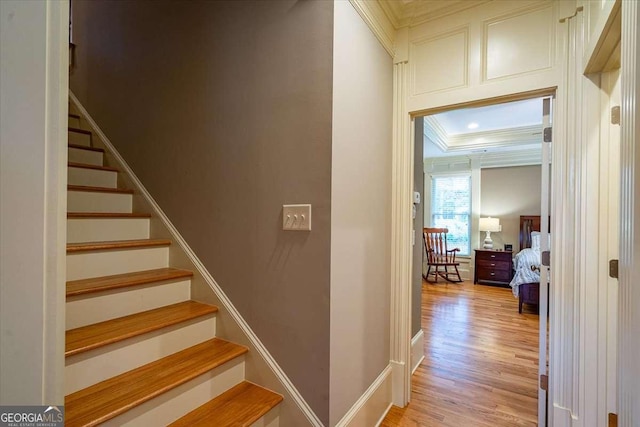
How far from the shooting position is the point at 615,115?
1.42 m

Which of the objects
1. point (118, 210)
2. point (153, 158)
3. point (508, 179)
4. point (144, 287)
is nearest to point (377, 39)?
point (153, 158)

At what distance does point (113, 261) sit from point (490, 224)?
20.0ft

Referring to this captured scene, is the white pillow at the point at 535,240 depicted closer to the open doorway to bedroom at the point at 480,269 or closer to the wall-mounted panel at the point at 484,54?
the open doorway to bedroom at the point at 480,269

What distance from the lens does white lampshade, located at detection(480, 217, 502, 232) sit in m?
5.57

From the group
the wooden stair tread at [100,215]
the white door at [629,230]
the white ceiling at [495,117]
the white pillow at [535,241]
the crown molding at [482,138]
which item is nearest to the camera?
the white door at [629,230]

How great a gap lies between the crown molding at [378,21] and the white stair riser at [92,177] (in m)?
2.32

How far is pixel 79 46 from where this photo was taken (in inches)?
113

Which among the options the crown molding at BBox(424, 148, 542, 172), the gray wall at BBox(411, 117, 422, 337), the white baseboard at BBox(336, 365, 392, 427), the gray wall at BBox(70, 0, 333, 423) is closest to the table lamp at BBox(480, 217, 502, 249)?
the crown molding at BBox(424, 148, 542, 172)

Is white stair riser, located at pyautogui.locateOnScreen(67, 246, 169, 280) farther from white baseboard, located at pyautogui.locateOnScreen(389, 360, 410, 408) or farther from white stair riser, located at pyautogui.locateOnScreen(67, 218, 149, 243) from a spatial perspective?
white baseboard, located at pyautogui.locateOnScreen(389, 360, 410, 408)

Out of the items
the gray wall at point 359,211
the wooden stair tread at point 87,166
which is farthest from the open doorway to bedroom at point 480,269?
the wooden stair tread at point 87,166

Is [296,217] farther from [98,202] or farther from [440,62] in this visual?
[98,202]

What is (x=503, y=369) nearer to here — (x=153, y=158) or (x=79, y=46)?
(x=153, y=158)

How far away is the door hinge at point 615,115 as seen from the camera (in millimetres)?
1410

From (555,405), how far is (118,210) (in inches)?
128
